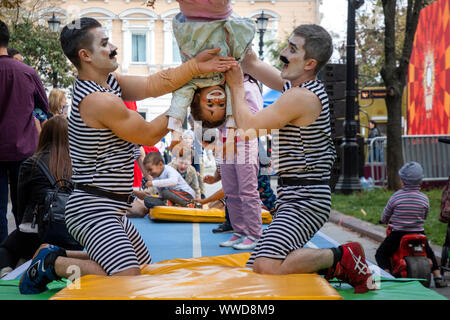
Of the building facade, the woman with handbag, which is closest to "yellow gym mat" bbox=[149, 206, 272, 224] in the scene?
the woman with handbag

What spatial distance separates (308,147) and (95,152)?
1366mm

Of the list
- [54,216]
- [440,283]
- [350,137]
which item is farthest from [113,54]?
[350,137]

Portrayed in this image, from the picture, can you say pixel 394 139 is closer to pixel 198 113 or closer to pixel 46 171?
pixel 46 171

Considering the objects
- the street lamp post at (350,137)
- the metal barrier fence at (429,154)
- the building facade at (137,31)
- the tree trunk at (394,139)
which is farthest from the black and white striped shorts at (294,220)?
the building facade at (137,31)

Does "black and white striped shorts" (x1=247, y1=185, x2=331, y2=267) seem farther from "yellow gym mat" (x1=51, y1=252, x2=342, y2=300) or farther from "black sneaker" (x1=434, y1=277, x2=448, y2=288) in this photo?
"black sneaker" (x1=434, y1=277, x2=448, y2=288)

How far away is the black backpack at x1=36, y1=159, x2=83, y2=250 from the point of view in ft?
15.6

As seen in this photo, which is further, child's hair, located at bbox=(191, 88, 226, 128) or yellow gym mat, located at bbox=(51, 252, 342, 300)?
child's hair, located at bbox=(191, 88, 226, 128)

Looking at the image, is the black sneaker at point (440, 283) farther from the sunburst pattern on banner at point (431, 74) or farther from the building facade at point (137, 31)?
the building facade at point (137, 31)

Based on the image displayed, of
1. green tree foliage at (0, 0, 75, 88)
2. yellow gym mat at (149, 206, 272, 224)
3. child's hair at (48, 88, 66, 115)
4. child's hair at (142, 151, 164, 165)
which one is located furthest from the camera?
green tree foliage at (0, 0, 75, 88)

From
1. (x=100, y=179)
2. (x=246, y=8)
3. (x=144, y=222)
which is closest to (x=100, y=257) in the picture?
(x=100, y=179)

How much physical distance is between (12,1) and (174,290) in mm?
5115

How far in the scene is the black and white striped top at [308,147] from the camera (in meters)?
3.82

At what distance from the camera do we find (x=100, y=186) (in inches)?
150

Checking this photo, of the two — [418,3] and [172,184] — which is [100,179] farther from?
[418,3]
